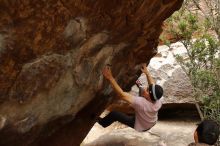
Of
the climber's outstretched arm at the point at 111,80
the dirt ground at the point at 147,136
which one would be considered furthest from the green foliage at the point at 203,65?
the climber's outstretched arm at the point at 111,80

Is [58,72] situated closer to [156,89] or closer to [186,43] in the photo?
[156,89]

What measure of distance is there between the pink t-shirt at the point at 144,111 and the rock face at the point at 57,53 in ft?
2.08

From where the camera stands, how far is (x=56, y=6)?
5285 mm

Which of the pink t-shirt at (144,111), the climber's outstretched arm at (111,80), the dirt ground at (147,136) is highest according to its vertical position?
the climber's outstretched arm at (111,80)

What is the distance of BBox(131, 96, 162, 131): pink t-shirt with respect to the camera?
7.61 metres

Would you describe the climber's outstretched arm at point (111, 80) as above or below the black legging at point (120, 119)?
above

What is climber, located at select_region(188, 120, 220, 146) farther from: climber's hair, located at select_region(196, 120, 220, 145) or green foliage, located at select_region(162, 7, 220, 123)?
green foliage, located at select_region(162, 7, 220, 123)

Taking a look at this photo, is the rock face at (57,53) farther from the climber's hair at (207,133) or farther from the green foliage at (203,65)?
the climber's hair at (207,133)

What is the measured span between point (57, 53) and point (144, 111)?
259cm

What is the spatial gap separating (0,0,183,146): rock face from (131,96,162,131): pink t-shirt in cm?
64

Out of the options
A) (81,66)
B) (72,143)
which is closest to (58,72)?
(81,66)

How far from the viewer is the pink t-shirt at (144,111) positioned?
7613mm

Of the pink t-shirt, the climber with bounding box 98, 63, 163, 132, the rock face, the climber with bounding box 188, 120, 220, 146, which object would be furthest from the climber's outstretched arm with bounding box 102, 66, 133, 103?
the climber with bounding box 188, 120, 220, 146

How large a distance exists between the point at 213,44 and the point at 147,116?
2.40 metres
